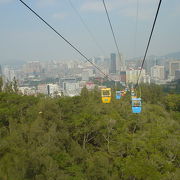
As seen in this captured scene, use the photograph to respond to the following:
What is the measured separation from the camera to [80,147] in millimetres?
9227

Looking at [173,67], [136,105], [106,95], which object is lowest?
[136,105]

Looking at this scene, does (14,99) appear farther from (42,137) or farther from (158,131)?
(158,131)

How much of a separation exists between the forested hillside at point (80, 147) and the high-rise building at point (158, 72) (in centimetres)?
3390

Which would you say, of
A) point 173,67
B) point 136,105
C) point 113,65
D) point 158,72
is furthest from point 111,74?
point 136,105

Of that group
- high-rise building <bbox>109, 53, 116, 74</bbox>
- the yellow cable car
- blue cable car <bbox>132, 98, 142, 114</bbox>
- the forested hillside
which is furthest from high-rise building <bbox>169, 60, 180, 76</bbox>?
blue cable car <bbox>132, 98, 142, 114</bbox>

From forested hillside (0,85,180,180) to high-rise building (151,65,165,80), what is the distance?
33895 mm

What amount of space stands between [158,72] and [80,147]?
131ft

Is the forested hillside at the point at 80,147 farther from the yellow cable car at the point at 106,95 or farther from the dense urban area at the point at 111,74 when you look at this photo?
the dense urban area at the point at 111,74

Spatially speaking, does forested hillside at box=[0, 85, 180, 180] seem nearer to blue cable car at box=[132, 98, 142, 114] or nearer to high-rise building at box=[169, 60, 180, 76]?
blue cable car at box=[132, 98, 142, 114]

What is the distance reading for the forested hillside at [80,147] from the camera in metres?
6.27

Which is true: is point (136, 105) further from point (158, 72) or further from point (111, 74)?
point (158, 72)

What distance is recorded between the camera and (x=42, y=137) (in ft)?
27.8

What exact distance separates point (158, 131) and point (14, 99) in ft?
26.9

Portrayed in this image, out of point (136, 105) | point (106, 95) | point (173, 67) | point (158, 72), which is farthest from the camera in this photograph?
point (173, 67)
